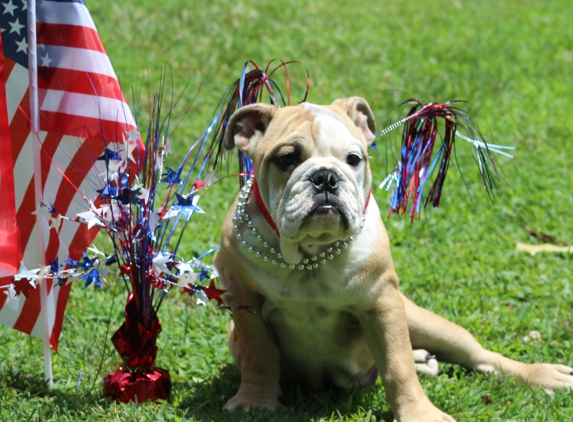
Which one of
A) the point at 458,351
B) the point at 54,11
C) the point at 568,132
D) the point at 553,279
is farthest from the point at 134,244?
the point at 568,132

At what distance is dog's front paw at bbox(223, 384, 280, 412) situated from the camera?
367 cm

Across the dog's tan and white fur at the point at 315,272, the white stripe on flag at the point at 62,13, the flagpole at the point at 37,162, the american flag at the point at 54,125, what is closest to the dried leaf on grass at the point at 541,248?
the dog's tan and white fur at the point at 315,272

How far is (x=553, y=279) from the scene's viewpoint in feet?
17.7

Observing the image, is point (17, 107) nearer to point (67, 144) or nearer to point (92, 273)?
point (67, 144)

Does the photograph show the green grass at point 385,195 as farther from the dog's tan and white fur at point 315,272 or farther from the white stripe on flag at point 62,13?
the white stripe on flag at point 62,13

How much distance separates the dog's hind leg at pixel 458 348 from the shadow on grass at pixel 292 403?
0.41m

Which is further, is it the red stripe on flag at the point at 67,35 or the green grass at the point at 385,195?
the green grass at the point at 385,195

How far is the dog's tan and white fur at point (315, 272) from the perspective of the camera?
3.24 meters

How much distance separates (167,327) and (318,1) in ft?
22.1

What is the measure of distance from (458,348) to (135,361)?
68.8 inches

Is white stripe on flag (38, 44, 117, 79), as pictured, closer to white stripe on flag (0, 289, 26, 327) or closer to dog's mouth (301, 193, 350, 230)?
white stripe on flag (0, 289, 26, 327)

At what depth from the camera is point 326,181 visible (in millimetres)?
3150

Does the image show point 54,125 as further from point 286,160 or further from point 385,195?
point 385,195

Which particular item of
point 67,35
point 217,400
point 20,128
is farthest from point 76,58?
point 217,400
